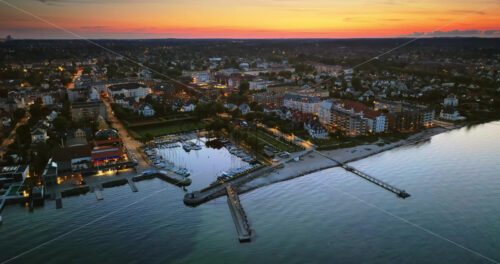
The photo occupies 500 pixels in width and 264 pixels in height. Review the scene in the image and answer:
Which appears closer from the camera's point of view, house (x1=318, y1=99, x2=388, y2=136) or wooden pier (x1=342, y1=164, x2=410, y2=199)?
wooden pier (x1=342, y1=164, x2=410, y2=199)

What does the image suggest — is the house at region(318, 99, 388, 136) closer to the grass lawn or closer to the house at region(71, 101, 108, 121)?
the grass lawn

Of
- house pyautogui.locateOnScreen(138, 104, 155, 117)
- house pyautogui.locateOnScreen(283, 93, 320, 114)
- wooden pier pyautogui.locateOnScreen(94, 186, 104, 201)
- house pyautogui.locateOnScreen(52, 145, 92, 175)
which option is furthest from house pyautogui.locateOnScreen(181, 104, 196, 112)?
Answer: wooden pier pyautogui.locateOnScreen(94, 186, 104, 201)

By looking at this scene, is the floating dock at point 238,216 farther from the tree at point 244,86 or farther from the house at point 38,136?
Answer: the tree at point 244,86

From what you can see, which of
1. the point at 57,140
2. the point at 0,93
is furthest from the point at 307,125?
the point at 0,93

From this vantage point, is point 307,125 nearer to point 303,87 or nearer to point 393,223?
point 393,223

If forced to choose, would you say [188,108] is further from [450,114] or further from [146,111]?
[450,114]

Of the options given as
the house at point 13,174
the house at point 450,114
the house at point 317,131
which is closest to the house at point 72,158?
the house at point 13,174
